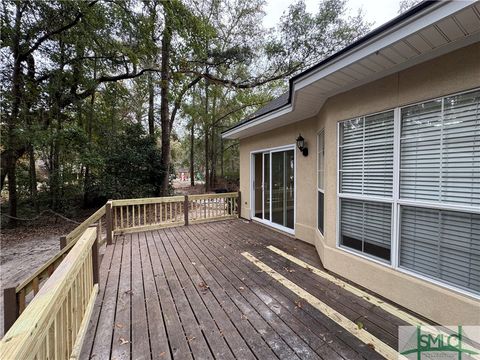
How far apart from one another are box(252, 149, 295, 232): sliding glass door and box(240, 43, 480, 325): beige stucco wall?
75 centimetres

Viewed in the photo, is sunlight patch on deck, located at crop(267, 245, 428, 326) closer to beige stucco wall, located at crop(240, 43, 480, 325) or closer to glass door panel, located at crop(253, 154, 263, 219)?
beige stucco wall, located at crop(240, 43, 480, 325)

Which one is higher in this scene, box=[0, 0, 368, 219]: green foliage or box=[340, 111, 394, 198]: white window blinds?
box=[0, 0, 368, 219]: green foliage

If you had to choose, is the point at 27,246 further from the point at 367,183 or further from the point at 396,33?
the point at 396,33

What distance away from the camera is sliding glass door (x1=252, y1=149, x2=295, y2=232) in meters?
4.93

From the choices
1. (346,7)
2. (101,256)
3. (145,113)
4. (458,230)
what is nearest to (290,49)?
(346,7)

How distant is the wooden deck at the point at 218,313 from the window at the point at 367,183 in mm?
710

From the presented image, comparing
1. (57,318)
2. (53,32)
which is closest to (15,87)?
(53,32)

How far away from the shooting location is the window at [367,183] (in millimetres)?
2492

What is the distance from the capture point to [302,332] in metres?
1.95

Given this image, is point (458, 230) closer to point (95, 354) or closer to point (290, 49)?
point (95, 354)

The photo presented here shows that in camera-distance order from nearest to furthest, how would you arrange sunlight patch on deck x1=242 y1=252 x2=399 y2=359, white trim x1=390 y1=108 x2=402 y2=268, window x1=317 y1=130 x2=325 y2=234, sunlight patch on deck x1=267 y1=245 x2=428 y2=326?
1. sunlight patch on deck x1=242 y1=252 x2=399 y2=359
2. sunlight patch on deck x1=267 y1=245 x2=428 y2=326
3. white trim x1=390 y1=108 x2=402 y2=268
4. window x1=317 y1=130 x2=325 y2=234

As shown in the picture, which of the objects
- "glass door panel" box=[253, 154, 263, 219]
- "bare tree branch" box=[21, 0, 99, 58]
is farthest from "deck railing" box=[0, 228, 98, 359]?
"bare tree branch" box=[21, 0, 99, 58]

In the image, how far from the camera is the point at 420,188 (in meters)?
2.21

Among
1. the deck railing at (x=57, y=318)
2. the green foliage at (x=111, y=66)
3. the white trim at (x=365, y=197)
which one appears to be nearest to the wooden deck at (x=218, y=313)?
the deck railing at (x=57, y=318)
